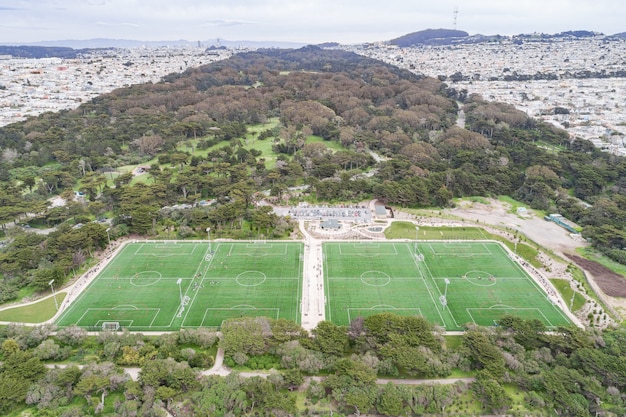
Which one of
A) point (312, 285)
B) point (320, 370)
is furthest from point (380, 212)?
point (320, 370)

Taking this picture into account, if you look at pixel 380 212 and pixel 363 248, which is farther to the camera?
pixel 380 212

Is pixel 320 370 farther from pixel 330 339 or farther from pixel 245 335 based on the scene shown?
pixel 245 335

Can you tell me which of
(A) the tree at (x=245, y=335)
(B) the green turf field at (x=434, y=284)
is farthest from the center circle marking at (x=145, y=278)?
(B) the green turf field at (x=434, y=284)

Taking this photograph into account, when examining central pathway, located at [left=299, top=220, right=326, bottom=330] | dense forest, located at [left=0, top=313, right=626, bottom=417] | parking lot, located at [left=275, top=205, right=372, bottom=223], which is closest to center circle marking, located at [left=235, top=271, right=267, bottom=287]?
central pathway, located at [left=299, top=220, right=326, bottom=330]

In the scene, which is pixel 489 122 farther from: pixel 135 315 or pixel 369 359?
pixel 135 315

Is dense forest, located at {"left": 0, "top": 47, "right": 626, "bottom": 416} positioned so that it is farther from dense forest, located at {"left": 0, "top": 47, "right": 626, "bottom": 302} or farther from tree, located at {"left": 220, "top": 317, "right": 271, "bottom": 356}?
dense forest, located at {"left": 0, "top": 47, "right": 626, "bottom": 302}
